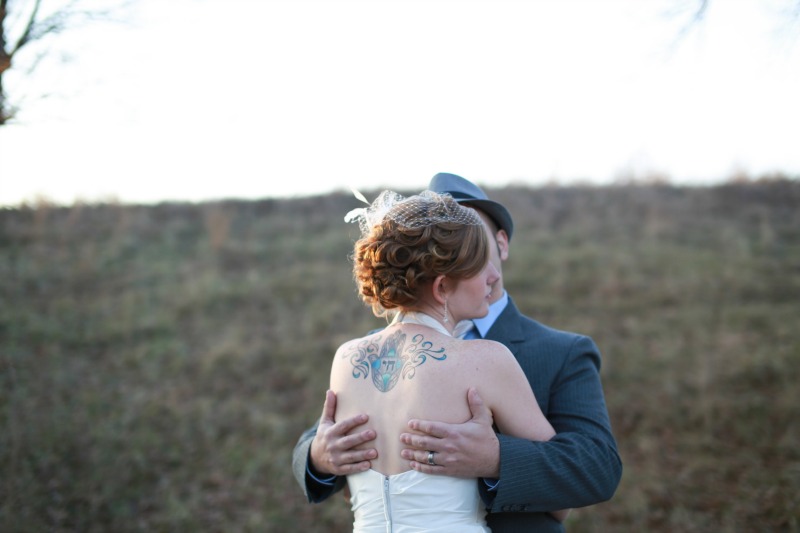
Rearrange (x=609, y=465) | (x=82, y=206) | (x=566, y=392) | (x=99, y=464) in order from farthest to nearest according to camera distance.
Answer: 1. (x=82, y=206)
2. (x=99, y=464)
3. (x=566, y=392)
4. (x=609, y=465)

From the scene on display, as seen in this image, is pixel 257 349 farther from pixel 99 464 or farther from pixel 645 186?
pixel 645 186

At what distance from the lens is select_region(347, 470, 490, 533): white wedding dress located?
7.14ft

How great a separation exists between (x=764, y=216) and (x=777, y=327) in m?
5.45

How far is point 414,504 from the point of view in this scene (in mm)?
2186

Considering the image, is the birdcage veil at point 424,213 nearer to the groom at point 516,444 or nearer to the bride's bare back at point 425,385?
the bride's bare back at point 425,385

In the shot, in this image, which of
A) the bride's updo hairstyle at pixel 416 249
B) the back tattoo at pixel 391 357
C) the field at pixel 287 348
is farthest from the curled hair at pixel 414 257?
the field at pixel 287 348

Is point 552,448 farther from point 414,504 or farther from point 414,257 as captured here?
point 414,257

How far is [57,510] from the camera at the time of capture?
19.7ft

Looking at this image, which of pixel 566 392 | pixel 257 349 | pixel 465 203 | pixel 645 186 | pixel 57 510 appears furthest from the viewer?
pixel 645 186

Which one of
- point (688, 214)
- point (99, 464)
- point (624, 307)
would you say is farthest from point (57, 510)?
point (688, 214)

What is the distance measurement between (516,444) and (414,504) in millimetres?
436

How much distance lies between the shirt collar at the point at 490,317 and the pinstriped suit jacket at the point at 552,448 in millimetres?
22

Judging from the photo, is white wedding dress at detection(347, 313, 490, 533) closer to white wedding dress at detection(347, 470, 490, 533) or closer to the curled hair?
white wedding dress at detection(347, 470, 490, 533)

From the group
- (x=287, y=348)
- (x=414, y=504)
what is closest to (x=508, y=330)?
(x=414, y=504)
